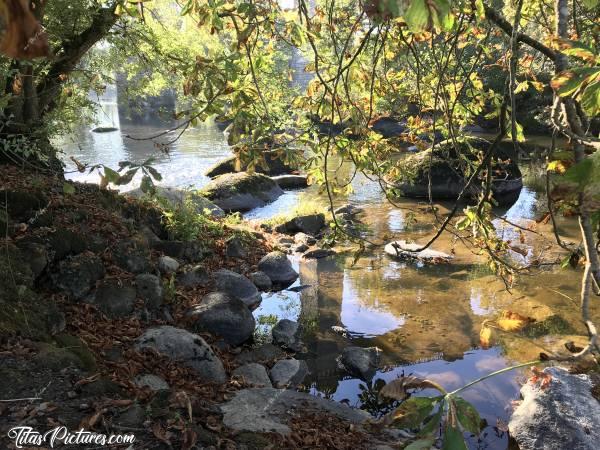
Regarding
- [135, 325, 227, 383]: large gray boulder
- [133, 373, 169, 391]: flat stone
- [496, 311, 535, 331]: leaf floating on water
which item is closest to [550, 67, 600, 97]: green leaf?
[496, 311, 535, 331]: leaf floating on water

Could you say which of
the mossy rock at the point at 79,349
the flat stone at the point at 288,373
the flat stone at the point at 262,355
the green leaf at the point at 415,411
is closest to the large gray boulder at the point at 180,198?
the flat stone at the point at 262,355

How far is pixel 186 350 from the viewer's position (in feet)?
17.1

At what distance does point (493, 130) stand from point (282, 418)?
31.5m

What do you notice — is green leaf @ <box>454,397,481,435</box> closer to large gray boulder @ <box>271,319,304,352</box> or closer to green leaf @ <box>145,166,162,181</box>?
green leaf @ <box>145,166,162,181</box>

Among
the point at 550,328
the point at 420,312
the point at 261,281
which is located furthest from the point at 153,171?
the point at 261,281

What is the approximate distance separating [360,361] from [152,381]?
2.76m

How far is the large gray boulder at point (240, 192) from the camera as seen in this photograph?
15164 mm

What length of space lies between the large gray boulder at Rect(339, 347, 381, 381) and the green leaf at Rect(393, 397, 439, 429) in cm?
484

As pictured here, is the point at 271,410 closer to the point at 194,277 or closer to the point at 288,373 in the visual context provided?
the point at 288,373

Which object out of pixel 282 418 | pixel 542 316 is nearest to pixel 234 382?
pixel 282 418

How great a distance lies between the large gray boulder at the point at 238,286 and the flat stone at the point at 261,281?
426mm

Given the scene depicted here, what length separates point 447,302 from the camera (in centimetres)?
807

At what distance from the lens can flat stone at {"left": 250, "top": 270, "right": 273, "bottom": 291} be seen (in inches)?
342

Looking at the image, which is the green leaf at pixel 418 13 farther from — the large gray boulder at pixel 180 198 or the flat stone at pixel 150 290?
the large gray boulder at pixel 180 198
